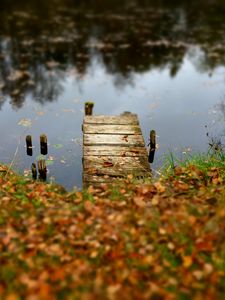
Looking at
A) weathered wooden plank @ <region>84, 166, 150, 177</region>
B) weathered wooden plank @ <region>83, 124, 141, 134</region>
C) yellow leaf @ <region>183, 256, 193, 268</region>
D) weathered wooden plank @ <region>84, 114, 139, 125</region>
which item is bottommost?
yellow leaf @ <region>183, 256, 193, 268</region>

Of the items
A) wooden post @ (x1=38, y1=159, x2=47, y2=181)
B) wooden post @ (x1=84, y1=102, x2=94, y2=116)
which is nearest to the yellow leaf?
wooden post @ (x1=38, y1=159, x2=47, y2=181)

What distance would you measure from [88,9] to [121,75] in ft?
55.3

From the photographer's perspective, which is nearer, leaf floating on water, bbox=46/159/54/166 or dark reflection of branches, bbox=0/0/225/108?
leaf floating on water, bbox=46/159/54/166

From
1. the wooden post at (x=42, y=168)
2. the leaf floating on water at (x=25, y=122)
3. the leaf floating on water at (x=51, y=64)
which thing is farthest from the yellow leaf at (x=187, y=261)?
the leaf floating on water at (x=51, y=64)

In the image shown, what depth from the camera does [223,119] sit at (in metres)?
16.8

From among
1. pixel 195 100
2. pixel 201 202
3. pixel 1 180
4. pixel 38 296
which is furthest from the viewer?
pixel 195 100

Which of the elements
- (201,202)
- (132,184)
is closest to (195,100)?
(132,184)

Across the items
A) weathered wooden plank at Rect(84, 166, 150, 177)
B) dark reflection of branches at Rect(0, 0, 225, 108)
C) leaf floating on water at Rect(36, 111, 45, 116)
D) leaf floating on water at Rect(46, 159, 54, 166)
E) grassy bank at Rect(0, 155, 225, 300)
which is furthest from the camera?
dark reflection of branches at Rect(0, 0, 225, 108)

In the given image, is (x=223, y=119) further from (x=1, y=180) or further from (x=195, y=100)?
(x=1, y=180)

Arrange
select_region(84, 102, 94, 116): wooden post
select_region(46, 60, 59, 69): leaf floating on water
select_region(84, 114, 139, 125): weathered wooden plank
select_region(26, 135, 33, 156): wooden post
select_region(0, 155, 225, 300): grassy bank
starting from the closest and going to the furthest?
select_region(0, 155, 225, 300): grassy bank → select_region(26, 135, 33, 156): wooden post → select_region(84, 114, 139, 125): weathered wooden plank → select_region(84, 102, 94, 116): wooden post → select_region(46, 60, 59, 69): leaf floating on water

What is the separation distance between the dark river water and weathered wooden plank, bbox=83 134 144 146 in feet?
3.66

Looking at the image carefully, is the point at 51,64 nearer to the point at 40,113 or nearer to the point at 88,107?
the point at 40,113

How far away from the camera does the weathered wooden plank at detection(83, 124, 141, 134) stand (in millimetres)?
13517

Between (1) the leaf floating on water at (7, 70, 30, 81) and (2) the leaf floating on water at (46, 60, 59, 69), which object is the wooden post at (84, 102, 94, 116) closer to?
(1) the leaf floating on water at (7, 70, 30, 81)
